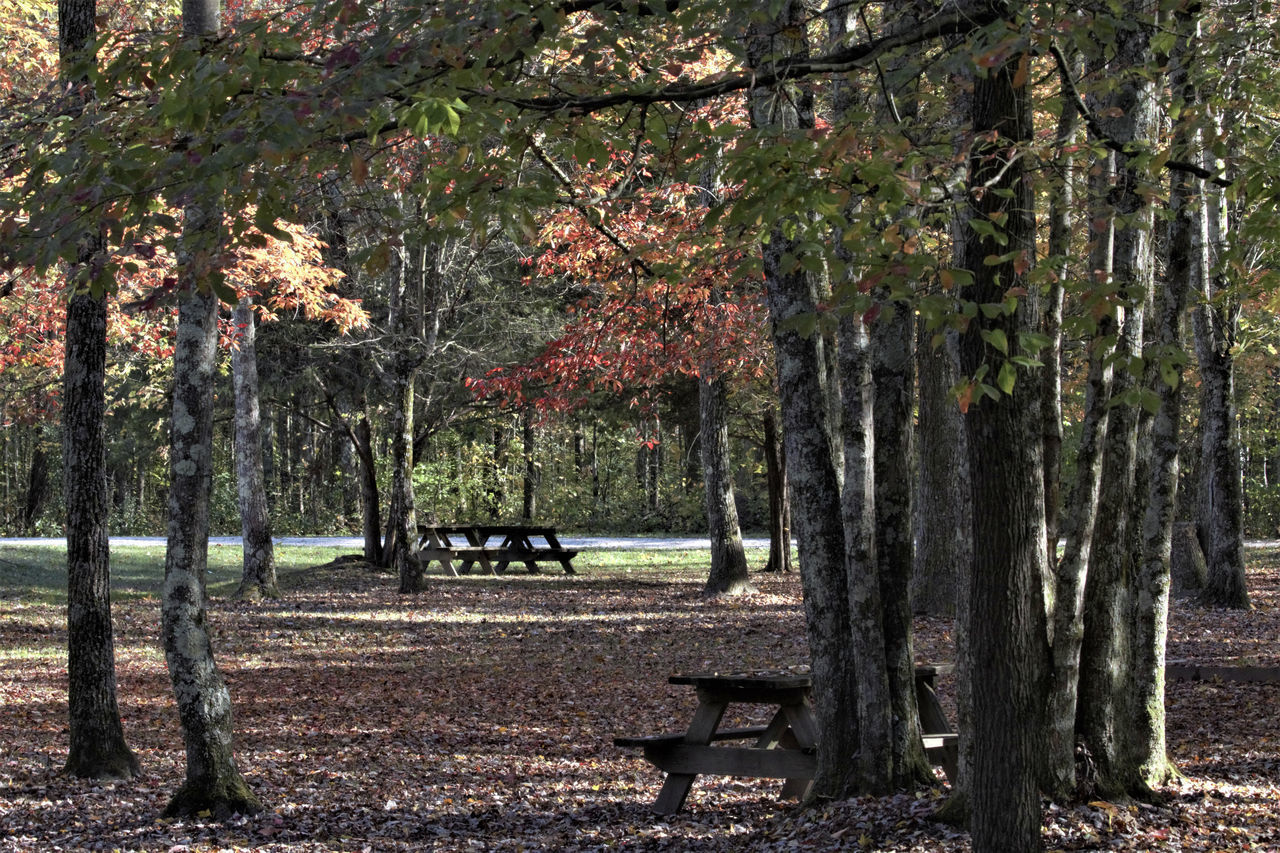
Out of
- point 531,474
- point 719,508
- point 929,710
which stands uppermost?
point 531,474

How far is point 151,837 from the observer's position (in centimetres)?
609

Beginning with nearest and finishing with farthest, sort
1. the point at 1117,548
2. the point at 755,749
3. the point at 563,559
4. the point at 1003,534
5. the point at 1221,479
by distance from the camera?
1. the point at 1003,534
2. the point at 1117,548
3. the point at 755,749
4. the point at 1221,479
5. the point at 563,559

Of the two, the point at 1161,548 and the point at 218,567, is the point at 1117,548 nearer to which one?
the point at 1161,548

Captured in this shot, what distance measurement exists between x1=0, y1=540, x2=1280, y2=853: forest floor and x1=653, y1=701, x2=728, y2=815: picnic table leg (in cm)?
9

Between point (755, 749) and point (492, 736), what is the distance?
2.92 m

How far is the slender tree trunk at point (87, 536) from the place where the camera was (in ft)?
23.0

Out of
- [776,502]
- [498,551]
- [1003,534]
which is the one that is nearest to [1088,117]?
[1003,534]

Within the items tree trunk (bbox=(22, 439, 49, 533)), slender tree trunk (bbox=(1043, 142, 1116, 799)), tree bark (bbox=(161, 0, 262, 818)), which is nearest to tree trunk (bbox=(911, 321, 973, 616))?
slender tree trunk (bbox=(1043, 142, 1116, 799))

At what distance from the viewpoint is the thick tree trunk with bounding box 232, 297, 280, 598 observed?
57.5 feet

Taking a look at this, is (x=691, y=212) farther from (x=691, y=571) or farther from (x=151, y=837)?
(x=691, y=571)

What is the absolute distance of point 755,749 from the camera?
6.67 meters

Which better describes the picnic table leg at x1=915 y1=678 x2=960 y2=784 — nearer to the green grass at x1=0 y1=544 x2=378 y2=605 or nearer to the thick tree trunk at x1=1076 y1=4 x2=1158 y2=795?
the thick tree trunk at x1=1076 y1=4 x2=1158 y2=795

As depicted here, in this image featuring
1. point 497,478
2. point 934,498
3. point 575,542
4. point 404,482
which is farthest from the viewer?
point 497,478

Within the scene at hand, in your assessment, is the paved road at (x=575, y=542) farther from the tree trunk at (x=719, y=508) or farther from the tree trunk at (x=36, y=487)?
the tree trunk at (x=719, y=508)
